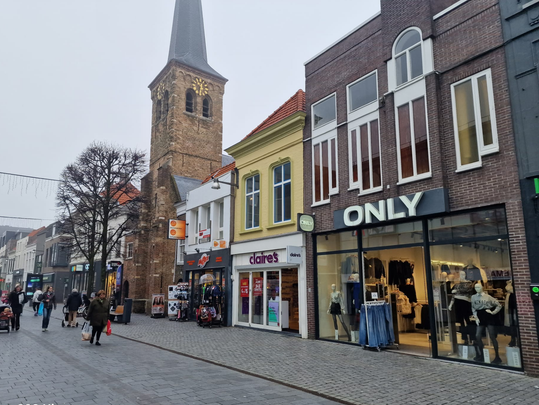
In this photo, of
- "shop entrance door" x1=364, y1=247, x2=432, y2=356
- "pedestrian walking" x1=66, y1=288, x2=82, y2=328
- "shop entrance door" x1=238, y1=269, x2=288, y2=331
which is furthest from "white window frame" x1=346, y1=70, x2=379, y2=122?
"pedestrian walking" x1=66, y1=288, x2=82, y2=328

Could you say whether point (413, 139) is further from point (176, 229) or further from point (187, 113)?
point (187, 113)

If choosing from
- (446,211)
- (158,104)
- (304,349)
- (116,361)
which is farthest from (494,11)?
(158,104)

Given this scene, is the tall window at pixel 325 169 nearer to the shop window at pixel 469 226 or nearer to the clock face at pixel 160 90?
the shop window at pixel 469 226

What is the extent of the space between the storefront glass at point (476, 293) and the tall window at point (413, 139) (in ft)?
5.01

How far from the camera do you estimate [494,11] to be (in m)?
9.20

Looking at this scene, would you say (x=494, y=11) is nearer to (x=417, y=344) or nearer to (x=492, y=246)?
(x=492, y=246)

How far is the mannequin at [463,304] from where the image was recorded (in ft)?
29.9

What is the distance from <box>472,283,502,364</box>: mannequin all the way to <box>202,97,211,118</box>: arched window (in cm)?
3173

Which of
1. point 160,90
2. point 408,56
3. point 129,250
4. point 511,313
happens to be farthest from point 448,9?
point 160,90

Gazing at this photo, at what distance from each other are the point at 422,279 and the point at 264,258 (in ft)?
20.9

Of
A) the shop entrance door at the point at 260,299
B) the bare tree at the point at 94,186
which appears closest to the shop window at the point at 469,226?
the shop entrance door at the point at 260,299

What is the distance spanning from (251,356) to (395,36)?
9.58 metres

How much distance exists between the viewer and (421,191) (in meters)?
10.1

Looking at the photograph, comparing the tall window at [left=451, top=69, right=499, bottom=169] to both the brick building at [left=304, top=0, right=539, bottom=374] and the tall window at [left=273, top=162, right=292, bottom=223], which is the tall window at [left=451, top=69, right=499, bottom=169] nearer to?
the brick building at [left=304, top=0, right=539, bottom=374]
